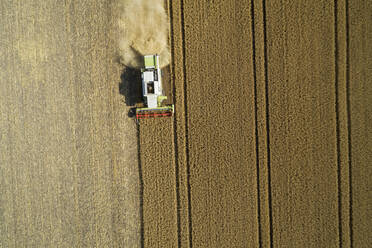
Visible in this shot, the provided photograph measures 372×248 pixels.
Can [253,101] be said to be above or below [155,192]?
above

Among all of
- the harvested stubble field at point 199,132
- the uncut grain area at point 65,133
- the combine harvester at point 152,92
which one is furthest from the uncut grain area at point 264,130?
the uncut grain area at point 65,133

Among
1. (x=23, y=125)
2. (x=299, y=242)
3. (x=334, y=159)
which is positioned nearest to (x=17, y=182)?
(x=23, y=125)

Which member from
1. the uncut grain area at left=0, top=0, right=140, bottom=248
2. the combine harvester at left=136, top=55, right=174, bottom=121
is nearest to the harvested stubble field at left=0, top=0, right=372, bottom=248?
the uncut grain area at left=0, top=0, right=140, bottom=248

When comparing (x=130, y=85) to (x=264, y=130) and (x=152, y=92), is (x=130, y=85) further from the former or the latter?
(x=264, y=130)

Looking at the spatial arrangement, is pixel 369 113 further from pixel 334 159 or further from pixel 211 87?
pixel 211 87

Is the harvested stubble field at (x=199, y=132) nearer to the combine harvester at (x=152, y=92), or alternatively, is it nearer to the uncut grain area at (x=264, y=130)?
the uncut grain area at (x=264, y=130)

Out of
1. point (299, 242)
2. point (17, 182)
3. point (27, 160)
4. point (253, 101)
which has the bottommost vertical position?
point (299, 242)
